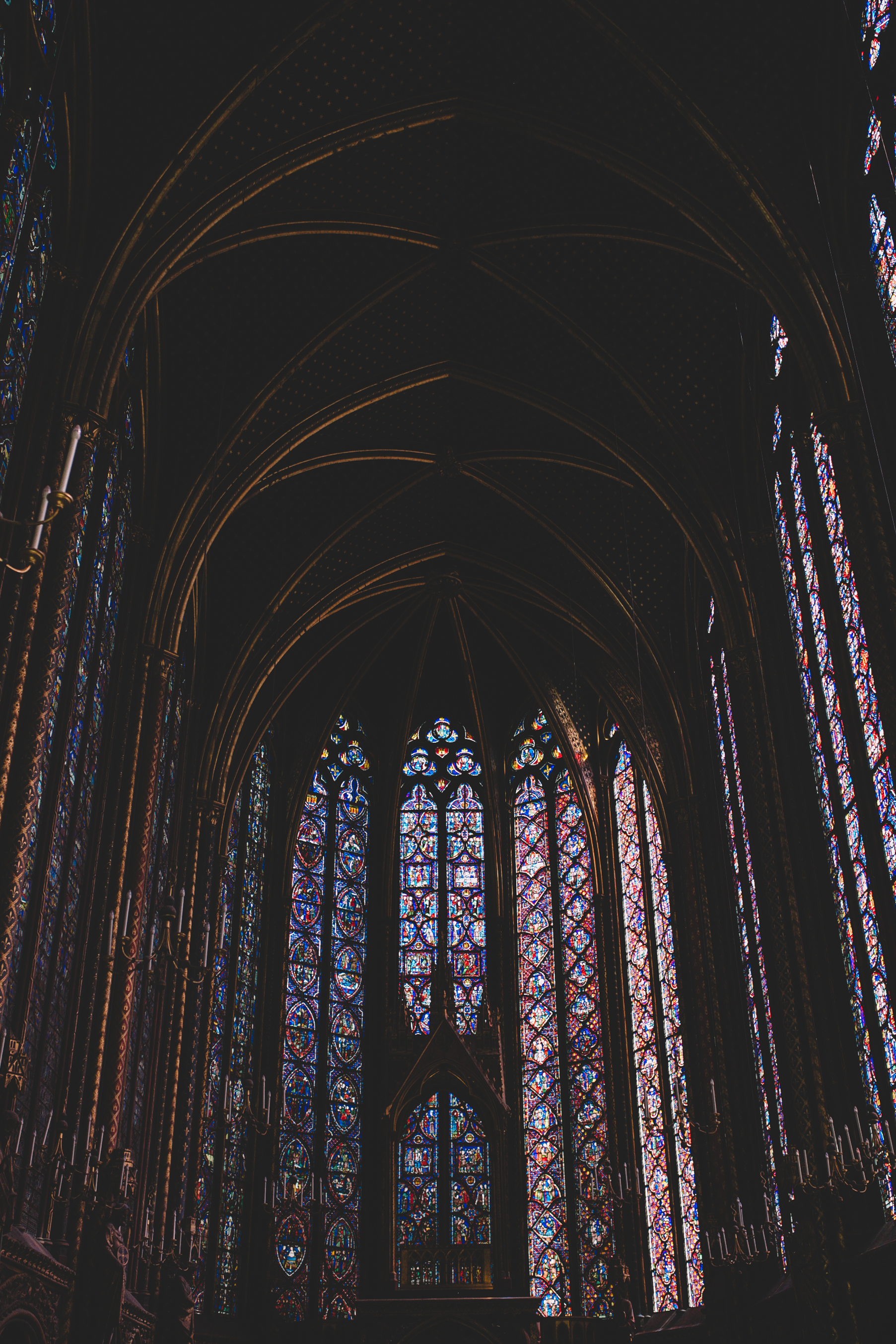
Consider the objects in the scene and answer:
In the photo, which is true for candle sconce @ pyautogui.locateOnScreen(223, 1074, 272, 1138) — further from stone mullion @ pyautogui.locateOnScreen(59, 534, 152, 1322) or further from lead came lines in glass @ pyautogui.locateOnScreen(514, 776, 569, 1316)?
stone mullion @ pyautogui.locateOnScreen(59, 534, 152, 1322)

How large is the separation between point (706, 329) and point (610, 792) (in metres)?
10.6

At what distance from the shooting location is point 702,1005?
1973 centimetres

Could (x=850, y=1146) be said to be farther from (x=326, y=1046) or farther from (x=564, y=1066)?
(x=326, y=1046)

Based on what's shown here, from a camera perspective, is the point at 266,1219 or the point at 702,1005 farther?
the point at 266,1219

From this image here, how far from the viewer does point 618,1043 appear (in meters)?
23.2

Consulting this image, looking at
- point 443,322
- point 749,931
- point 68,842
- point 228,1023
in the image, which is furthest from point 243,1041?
point 443,322

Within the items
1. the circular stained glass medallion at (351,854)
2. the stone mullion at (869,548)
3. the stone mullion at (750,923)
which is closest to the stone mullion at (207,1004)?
the circular stained glass medallion at (351,854)

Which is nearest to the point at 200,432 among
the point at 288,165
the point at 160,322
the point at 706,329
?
the point at 160,322

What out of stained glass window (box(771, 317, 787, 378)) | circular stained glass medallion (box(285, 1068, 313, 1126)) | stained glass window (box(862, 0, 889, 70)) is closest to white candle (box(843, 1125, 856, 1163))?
stained glass window (box(771, 317, 787, 378))

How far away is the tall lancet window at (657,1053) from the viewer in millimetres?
20359

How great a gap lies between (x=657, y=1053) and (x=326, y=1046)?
6.24 metres

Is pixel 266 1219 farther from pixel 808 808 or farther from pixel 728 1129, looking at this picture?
pixel 808 808

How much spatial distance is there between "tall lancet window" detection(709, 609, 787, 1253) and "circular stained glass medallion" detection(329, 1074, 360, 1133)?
8.54m

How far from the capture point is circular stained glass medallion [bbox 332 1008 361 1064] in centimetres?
2402
